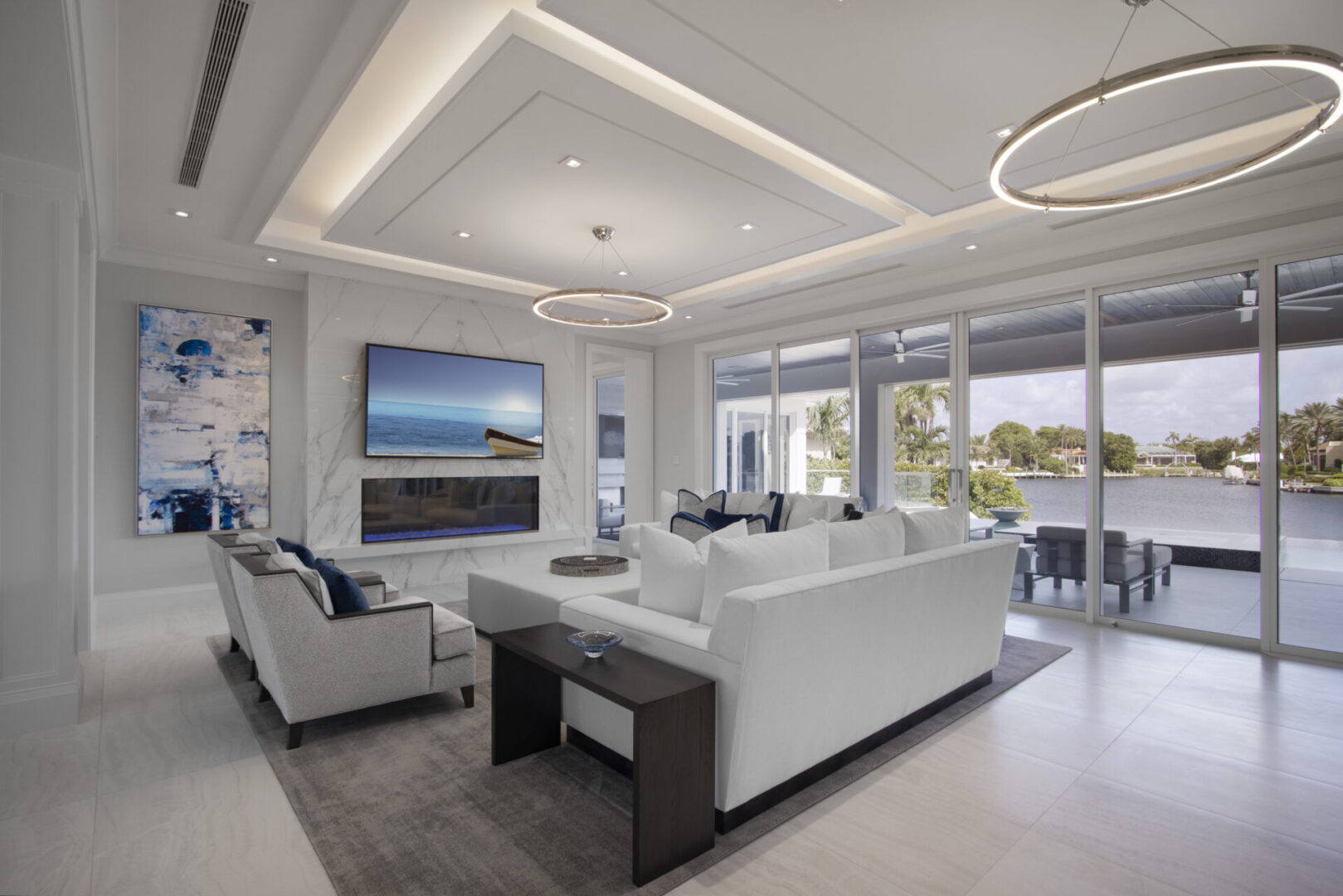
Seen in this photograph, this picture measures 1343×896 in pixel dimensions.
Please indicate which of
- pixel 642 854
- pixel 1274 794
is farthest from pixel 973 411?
pixel 642 854

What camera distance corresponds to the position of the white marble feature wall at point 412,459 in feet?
18.1

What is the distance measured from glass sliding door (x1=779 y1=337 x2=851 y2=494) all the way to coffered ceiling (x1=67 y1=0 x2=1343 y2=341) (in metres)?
1.34

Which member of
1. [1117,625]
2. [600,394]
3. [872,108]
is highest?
[872,108]

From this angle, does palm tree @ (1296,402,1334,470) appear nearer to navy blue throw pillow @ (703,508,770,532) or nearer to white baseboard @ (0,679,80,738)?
navy blue throw pillow @ (703,508,770,532)

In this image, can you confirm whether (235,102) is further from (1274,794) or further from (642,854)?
(1274,794)

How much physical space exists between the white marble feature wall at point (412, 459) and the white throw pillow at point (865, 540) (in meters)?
4.39

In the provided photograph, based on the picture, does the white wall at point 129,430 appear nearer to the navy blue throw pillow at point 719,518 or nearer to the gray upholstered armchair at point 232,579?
the gray upholstered armchair at point 232,579

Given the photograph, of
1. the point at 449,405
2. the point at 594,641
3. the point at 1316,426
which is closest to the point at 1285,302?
the point at 1316,426

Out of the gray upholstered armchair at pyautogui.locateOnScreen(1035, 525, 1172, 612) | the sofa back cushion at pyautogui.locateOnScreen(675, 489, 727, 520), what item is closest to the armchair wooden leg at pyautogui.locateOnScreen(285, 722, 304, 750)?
the sofa back cushion at pyautogui.locateOnScreen(675, 489, 727, 520)

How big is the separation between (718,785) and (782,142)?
3.18 meters

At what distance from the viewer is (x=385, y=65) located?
2.93m

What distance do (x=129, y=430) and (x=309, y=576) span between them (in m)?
3.61

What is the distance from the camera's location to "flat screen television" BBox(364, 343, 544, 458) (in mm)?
5770

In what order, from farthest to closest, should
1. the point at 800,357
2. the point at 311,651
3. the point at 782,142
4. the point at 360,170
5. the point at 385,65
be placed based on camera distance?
the point at 800,357
the point at 360,170
the point at 782,142
the point at 385,65
the point at 311,651
